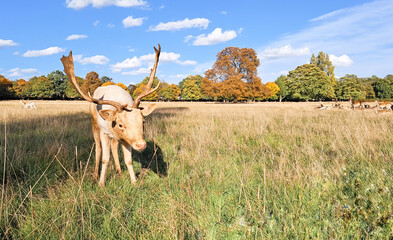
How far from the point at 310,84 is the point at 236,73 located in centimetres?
2917

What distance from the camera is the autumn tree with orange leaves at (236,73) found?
156ft

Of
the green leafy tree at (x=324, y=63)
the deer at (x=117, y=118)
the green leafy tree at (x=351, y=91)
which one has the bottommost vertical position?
the deer at (x=117, y=118)

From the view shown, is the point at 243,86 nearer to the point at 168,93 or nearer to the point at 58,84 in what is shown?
the point at 168,93

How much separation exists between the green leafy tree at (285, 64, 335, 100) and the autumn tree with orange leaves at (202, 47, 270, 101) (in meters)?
22.6

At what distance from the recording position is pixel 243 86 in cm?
4691

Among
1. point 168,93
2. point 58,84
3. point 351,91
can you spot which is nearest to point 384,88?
point 351,91

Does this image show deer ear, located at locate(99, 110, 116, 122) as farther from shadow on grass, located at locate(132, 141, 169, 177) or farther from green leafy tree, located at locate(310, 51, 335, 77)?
green leafy tree, located at locate(310, 51, 335, 77)

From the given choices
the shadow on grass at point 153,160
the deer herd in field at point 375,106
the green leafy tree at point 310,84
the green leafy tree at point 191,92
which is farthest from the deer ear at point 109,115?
the green leafy tree at point 191,92

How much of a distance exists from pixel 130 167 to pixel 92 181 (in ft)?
2.15

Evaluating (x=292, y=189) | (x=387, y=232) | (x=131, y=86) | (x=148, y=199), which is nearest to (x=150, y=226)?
(x=148, y=199)

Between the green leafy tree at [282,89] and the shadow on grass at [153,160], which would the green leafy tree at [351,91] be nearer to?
the green leafy tree at [282,89]

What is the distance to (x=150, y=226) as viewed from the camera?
7.65 feet

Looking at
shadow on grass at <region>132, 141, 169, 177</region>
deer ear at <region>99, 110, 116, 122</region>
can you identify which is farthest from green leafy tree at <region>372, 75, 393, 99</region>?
deer ear at <region>99, 110, 116, 122</region>

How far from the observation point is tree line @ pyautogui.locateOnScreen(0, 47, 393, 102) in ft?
159
